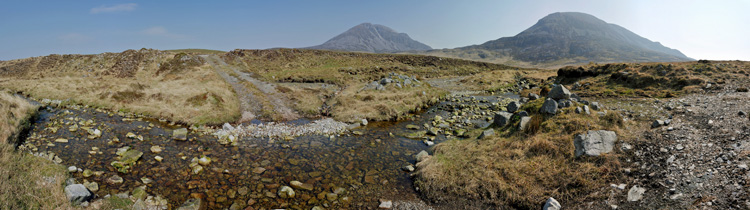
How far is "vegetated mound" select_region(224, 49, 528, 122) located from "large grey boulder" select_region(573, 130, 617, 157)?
15057mm

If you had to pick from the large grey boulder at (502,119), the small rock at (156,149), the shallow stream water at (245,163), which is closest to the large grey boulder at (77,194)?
the shallow stream water at (245,163)

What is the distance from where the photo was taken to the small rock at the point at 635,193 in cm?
832

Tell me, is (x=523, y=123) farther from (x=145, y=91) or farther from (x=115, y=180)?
(x=145, y=91)

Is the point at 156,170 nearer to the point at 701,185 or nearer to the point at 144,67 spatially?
the point at 701,185

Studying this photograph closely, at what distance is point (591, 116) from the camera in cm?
1342

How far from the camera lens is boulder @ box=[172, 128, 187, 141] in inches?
666

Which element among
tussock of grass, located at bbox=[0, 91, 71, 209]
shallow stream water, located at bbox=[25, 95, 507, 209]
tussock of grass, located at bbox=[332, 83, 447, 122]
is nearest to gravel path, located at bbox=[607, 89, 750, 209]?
shallow stream water, located at bbox=[25, 95, 507, 209]

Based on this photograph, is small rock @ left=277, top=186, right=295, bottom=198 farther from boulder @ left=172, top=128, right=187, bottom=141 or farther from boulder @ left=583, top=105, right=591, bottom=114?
boulder @ left=583, top=105, right=591, bottom=114

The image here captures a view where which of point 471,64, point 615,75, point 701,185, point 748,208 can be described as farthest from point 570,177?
point 471,64

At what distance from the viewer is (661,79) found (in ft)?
89.7

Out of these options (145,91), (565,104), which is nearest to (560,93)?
(565,104)

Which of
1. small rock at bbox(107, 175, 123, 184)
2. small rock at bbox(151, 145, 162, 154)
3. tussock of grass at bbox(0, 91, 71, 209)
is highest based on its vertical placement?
tussock of grass at bbox(0, 91, 71, 209)

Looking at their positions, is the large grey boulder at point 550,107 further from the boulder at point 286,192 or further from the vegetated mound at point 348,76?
the boulder at point 286,192

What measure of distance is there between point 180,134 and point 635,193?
22.4 meters
